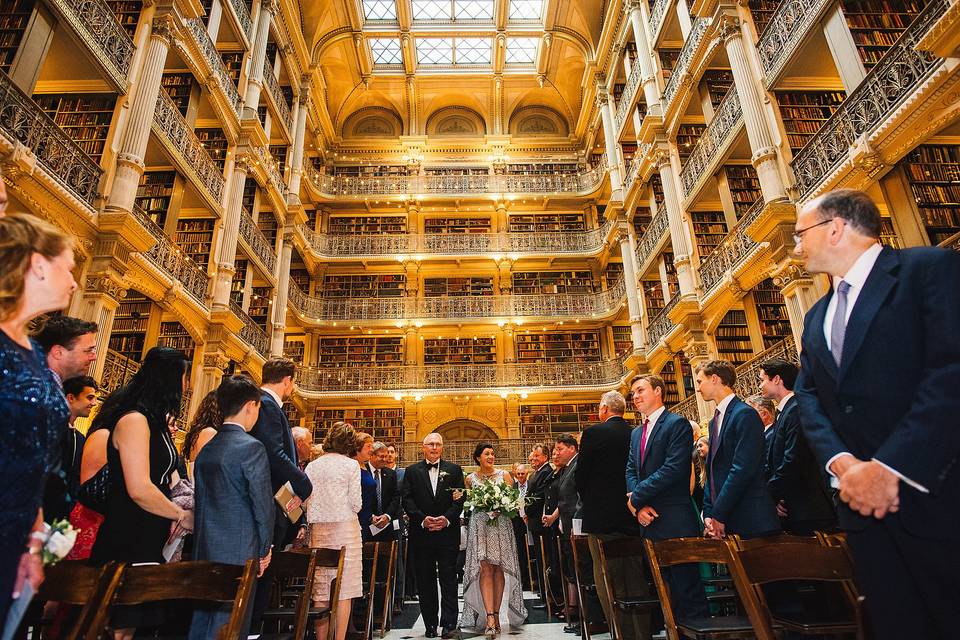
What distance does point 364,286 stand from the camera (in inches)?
661

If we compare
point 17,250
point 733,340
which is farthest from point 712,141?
point 17,250

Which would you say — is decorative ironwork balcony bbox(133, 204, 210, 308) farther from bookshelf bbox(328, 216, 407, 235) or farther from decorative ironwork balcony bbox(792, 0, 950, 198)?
decorative ironwork balcony bbox(792, 0, 950, 198)

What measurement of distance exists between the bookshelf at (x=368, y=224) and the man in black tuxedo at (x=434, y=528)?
1362cm

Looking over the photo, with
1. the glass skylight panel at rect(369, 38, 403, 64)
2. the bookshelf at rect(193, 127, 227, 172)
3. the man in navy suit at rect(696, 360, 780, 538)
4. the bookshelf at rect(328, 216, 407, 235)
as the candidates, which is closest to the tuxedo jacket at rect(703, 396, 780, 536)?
the man in navy suit at rect(696, 360, 780, 538)

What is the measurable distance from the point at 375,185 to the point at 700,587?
16098mm

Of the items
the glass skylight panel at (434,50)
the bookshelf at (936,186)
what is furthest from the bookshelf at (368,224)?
the bookshelf at (936,186)

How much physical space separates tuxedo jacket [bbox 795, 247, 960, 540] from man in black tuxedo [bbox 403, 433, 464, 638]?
3048mm

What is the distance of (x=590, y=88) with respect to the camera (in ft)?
54.2

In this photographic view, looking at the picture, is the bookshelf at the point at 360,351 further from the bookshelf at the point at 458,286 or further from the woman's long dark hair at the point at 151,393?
the woman's long dark hair at the point at 151,393

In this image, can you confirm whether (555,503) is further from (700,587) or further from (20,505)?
(20,505)

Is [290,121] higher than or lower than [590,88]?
lower

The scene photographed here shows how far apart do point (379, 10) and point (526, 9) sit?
4.60 meters

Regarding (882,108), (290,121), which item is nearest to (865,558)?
(882,108)

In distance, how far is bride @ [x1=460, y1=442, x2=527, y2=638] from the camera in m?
4.19
